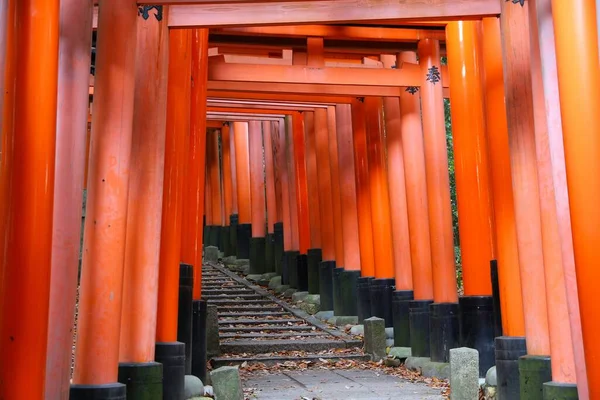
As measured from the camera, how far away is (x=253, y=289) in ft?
60.7

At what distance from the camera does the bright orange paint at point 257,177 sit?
830 inches

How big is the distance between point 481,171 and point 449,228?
112 centimetres

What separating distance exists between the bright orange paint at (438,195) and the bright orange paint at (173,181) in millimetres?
3865

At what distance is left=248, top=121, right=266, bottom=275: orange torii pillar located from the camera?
2067 centimetres

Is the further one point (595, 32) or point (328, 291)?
point (328, 291)

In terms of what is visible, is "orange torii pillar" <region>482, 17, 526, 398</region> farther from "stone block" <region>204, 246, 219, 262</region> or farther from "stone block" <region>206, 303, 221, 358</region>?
"stone block" <region>204, 246, 219, 262</region>

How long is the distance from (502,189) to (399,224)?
194 inches

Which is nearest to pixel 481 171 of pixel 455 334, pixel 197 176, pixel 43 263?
pixel 455 334

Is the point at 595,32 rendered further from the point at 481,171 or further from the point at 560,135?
the point at 481,171

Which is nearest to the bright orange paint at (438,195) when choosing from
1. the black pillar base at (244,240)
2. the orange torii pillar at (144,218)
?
the orange torii pillar at (144,218)

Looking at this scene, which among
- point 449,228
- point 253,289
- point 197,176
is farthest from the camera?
point 253,289

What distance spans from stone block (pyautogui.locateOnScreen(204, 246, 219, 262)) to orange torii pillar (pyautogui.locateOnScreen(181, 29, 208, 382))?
39.0 ft

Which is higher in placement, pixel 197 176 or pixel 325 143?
pixel 325 143

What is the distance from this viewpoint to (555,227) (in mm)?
6582
